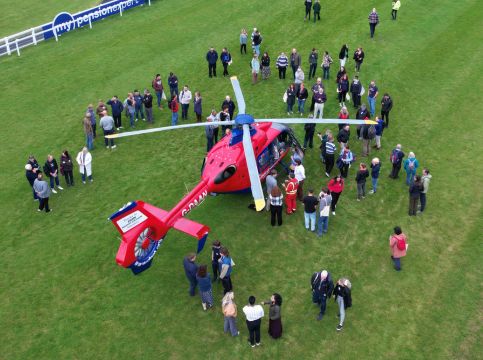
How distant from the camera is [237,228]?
17.7 metres

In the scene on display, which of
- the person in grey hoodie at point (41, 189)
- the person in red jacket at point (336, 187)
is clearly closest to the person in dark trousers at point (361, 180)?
the person in red jacket at point (336, 187)

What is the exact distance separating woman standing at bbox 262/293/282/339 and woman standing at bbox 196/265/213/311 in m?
1.70

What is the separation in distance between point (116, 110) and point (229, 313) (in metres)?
11.9

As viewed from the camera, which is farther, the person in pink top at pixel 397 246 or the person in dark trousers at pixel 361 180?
the person in dark trousers at pixel 361 180

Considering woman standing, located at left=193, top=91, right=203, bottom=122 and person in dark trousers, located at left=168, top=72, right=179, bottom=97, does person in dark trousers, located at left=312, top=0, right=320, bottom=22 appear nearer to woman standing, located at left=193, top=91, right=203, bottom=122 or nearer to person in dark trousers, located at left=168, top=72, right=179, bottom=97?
person in dark trousers, located at left=168, top=72, right=179, bottom=97

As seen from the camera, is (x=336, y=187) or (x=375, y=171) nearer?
(x=336, y=187)

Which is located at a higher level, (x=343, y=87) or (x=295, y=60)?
(x=295, y=60)

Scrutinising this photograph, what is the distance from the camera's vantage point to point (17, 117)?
24.5 m

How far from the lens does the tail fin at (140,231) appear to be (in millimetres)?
13891

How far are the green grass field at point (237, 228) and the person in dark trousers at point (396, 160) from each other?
15.5 inches

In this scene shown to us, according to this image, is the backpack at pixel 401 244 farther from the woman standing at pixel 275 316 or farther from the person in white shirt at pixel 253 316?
the person in white shirt at pixel 253 316

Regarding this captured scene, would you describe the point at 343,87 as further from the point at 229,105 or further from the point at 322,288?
the point at 322,288

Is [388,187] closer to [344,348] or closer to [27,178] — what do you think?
[344,348]

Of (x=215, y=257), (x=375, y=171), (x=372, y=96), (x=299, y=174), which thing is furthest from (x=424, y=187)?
(x=215, y=257)
